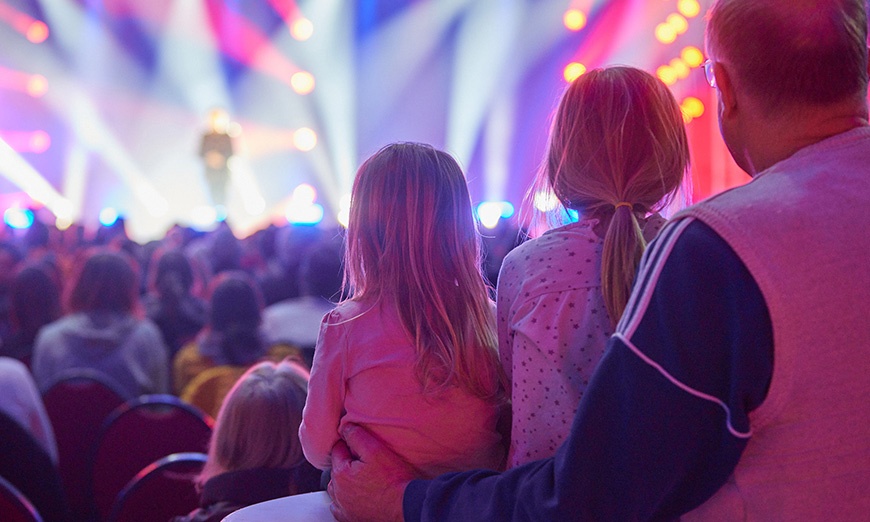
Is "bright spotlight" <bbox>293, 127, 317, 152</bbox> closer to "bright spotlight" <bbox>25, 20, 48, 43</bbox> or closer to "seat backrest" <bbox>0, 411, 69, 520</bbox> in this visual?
"bright spotlight" <bbox>25, 20, 48, 43</bbox>

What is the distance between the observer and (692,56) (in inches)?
262

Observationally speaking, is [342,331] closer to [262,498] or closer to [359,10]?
[262,498]

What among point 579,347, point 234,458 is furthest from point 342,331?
point 234,458

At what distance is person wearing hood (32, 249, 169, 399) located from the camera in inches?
128

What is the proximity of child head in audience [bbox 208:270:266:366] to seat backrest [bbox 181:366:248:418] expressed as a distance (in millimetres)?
56

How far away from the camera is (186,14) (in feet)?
39.3

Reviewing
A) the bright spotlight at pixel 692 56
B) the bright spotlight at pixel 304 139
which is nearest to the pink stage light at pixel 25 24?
the bright spotlight at pixel 304 139

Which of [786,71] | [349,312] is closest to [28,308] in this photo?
[349,312]

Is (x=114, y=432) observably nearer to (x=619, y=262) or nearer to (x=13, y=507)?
(x=13, y=507)

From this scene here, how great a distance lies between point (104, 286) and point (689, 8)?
5410mm

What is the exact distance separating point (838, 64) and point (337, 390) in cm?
88

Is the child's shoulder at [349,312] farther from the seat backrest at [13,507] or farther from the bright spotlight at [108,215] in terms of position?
the bright spotlight at [108,215]

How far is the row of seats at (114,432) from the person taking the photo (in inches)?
93.9

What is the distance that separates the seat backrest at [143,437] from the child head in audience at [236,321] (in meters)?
0.49
